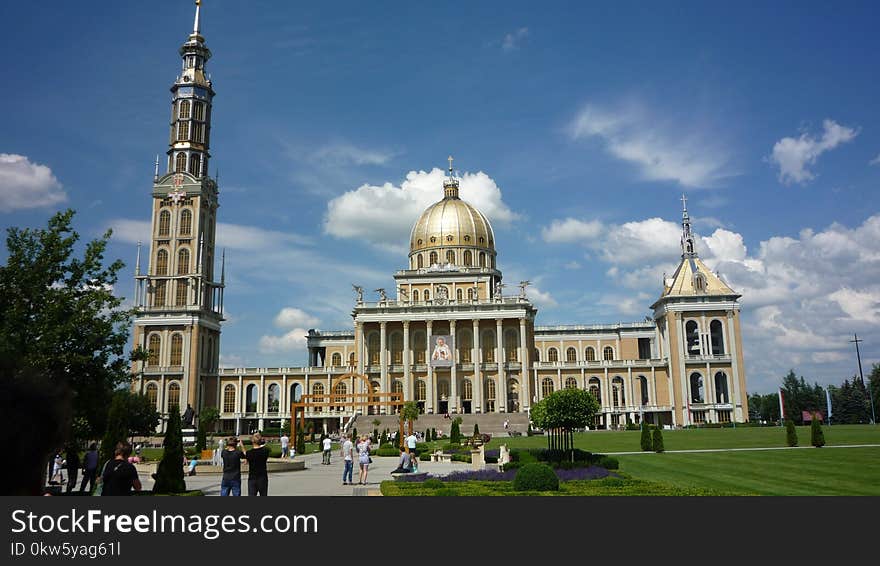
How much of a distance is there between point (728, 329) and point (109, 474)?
252 feet

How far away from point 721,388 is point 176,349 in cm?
6339

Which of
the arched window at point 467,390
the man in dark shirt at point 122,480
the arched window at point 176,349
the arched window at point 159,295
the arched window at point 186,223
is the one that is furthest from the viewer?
the arched window at point 186,223

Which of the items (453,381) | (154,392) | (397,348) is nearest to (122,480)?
(453,381)

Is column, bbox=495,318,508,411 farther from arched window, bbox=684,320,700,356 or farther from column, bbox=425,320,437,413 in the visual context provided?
arched window, bbox=684,320,700,356

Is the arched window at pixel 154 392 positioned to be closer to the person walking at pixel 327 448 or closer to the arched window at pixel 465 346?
the arched window at pixel 465 346

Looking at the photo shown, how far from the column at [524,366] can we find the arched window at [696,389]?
18.8 metres

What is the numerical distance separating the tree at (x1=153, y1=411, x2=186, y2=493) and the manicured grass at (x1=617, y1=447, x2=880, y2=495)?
14221 mm

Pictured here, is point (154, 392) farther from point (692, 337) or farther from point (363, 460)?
point (692, 337)

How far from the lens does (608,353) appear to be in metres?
89.7

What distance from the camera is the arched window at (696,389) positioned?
76.8 metres

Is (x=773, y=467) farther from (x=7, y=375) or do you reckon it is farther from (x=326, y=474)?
(x=7, y=375)

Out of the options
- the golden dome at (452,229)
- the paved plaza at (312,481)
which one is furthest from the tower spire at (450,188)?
the paved plaza at (312,481)

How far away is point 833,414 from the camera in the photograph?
9212 cm
